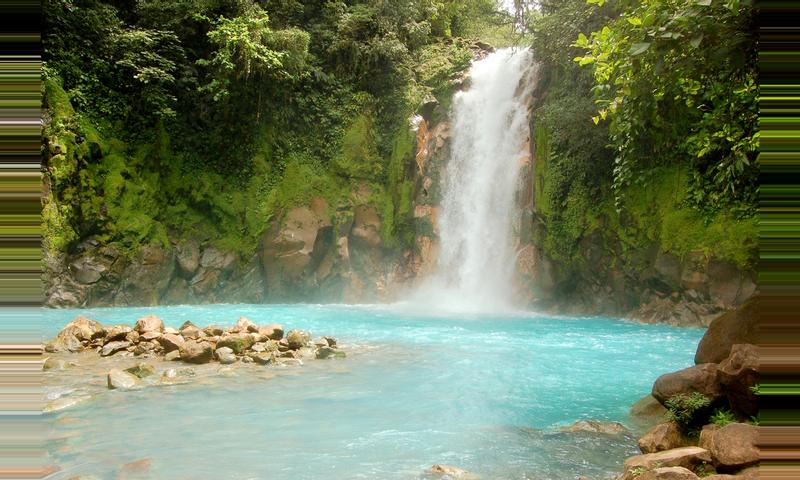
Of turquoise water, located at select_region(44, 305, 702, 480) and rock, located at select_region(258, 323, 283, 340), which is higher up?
rock, located at select_region(258, 323, 283, 340)

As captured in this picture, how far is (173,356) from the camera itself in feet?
28.9

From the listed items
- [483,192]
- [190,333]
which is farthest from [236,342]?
[483,192]

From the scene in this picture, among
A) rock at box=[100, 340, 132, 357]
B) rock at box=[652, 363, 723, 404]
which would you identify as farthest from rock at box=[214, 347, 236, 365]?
rock at box=[652, 363, 723, 404]

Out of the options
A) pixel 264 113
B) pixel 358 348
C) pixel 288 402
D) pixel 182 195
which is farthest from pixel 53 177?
pixel 288 402

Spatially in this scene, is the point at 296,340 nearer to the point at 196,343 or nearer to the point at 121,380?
the point at 196,343

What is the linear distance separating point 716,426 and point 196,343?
7.56m

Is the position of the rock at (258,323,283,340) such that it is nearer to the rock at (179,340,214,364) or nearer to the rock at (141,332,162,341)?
the rock at (179,340,214,364)

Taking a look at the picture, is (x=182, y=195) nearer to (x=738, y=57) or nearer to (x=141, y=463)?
(x=141, y=463)

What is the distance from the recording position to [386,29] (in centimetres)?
2089

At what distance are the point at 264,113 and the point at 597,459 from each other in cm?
1787

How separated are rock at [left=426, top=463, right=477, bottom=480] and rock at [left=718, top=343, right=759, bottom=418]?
2431 mm

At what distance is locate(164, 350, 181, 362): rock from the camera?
8700mm

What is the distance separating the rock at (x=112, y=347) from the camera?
29.4ft

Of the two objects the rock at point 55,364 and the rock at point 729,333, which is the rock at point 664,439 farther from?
the rock at point 55,364
